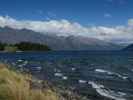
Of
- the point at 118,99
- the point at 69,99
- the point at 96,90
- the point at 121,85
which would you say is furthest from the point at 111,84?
the point at 69,99

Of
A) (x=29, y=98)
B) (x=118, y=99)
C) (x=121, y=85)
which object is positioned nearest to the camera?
(x=29, y=98)

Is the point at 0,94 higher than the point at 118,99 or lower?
higher

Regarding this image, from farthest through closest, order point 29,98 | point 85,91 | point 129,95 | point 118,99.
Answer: point 85,91, point 129,95, point 118,99, point 29,98

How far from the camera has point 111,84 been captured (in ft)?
104

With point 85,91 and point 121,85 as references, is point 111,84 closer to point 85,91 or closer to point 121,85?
point 121,85

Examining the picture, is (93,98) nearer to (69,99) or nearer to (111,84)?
(69,99)

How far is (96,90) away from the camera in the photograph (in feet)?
89.4

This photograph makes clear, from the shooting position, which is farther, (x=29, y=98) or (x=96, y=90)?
(x=96, y=90)

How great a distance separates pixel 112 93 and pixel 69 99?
7548 millimetres

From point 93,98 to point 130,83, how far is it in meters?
9.78

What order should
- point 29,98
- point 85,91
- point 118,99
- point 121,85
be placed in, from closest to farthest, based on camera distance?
point 29,98
point 118,99
point 85,91
point 121,85

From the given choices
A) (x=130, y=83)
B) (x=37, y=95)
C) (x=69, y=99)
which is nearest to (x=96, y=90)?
(x=130, y=83)

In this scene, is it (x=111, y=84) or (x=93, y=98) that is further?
(x=111, y=84)

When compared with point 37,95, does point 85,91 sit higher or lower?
lower
